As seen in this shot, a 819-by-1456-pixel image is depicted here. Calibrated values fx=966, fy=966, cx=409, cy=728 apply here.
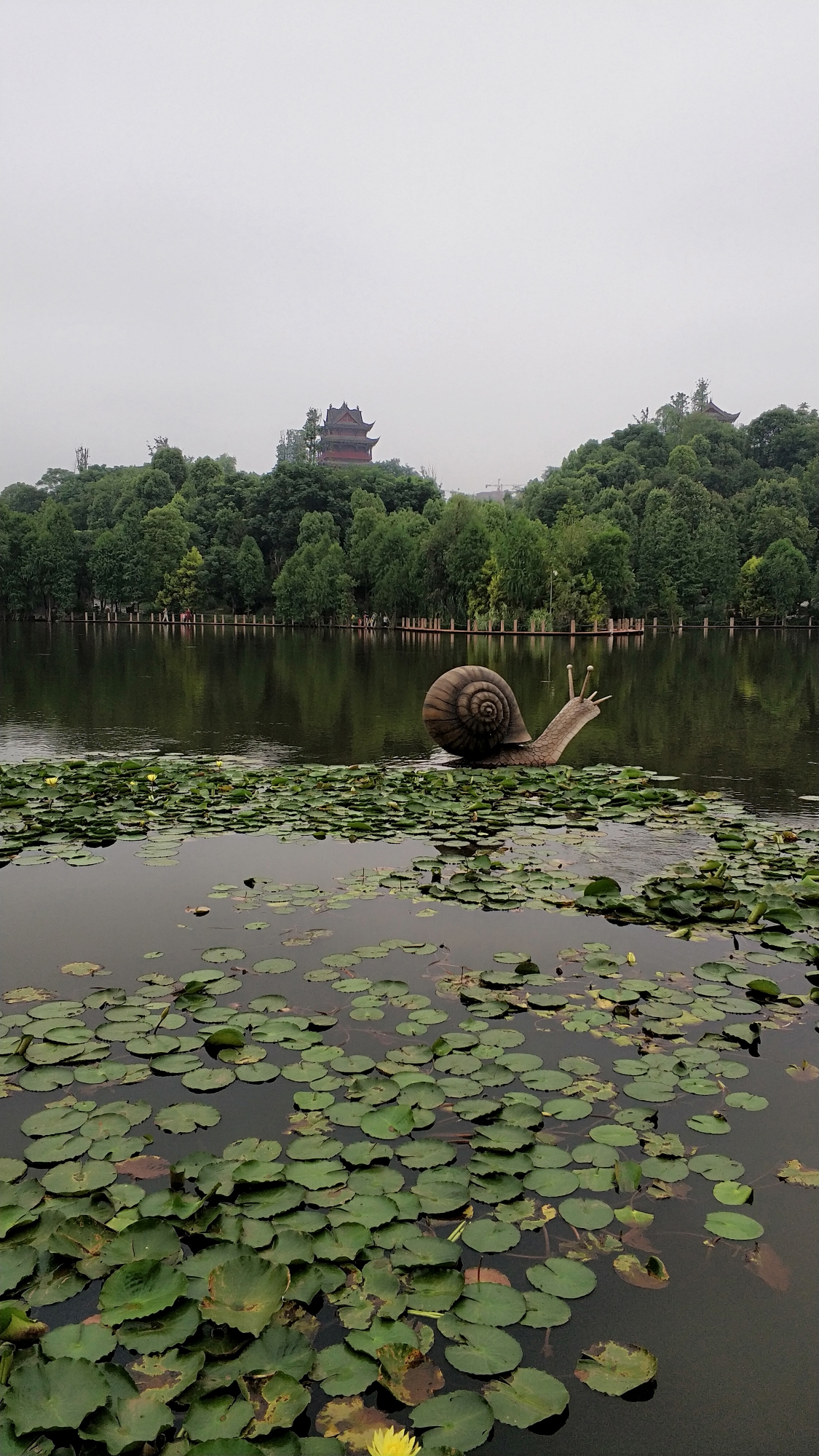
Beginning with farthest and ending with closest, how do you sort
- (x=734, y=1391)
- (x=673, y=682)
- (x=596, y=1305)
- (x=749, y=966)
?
(x=673, y=682) < (x=749, y=966) < (x=596, y=1305) < (x=734, y=1391)

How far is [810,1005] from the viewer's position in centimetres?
399

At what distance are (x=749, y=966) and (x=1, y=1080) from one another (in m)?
3.16

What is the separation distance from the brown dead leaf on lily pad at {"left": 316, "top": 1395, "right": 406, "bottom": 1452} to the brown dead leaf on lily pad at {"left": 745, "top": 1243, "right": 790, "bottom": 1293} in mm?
1010

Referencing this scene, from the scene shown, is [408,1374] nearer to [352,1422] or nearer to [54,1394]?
[352,1422]

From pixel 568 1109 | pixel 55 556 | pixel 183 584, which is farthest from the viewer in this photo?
pixel 183 584

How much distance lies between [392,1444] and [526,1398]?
15.4 inches

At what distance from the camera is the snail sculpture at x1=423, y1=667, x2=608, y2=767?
9.42 metres

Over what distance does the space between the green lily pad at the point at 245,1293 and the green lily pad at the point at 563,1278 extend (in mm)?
617

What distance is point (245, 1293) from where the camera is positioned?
2.23 metres

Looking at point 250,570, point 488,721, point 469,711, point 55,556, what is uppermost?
point 55,556

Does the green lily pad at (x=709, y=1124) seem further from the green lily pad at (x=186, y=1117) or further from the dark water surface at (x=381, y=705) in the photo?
the dark water surface at (x=381, y=705)

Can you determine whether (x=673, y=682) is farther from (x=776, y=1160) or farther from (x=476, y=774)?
(x=776, y=1160)

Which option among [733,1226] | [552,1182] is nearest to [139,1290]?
[552,1182]

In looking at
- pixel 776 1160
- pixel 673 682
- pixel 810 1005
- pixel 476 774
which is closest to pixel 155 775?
pixel 476 774
